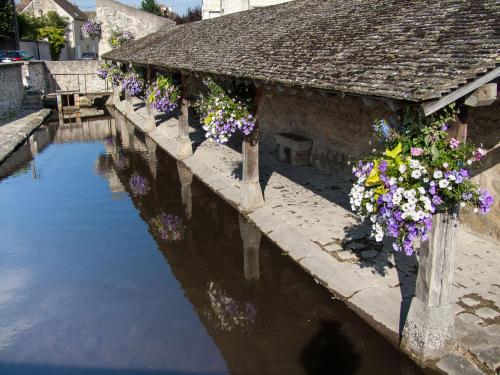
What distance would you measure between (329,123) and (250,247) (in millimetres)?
4566

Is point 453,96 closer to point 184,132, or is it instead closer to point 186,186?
point 186,186

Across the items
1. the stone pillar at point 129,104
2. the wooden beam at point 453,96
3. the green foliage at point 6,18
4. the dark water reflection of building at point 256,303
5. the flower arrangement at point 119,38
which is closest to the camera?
the wooden beam at point 453,96

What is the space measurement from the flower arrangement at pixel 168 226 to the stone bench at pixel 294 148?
3.93 meters

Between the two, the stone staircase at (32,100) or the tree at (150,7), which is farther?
the tree at (150,7)

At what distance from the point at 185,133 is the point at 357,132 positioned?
5.89 meters

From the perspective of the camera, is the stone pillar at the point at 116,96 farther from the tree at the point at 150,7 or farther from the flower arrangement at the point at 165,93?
the tree at the point at 150,7

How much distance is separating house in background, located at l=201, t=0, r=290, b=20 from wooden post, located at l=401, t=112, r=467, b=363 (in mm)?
20709

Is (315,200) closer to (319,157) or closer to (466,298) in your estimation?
(319,157)

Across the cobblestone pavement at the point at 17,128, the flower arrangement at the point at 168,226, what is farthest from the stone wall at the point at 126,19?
the flower arrangement at the point at 168,226

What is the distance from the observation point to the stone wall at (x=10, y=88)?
20969 millimetres

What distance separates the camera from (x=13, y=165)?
1455 centimetres

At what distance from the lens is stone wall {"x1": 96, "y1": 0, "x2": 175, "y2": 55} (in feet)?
96.5

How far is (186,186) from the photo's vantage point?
11672 mm

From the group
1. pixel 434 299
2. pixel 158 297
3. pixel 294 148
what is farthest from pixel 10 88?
pixel 434 299
